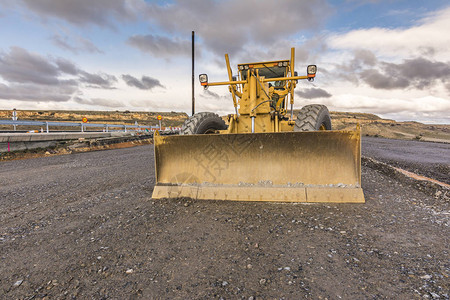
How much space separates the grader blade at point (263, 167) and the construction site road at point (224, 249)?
0.20 m

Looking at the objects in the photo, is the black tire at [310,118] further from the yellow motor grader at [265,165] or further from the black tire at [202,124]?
the black tire at [202,124]

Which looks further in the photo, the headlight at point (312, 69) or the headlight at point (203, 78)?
the headlight at point (203, 78)

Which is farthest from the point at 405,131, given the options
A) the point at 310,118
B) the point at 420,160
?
the point at 310,118

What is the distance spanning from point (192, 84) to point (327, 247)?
46.9 ft

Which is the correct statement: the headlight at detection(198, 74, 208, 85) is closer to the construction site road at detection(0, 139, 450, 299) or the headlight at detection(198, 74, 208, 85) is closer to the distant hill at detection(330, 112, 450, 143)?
the construction site road at detection(0, 139, 450, 299)

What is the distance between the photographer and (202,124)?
5.10 metres

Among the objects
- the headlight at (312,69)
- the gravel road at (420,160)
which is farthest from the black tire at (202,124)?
the gravel road at (420,160)

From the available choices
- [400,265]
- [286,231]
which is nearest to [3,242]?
[286,231]

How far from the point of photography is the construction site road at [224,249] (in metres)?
1.69

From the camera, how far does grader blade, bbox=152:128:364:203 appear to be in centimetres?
345

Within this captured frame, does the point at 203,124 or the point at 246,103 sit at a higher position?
the point at 246,103

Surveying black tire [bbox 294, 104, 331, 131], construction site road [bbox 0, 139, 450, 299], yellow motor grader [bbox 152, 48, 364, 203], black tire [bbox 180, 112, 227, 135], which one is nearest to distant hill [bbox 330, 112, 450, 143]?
black tire [bbox 294, 104, 331, 131]

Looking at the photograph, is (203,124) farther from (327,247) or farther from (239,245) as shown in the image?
(327,247)

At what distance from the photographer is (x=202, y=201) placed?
3.62 metres
